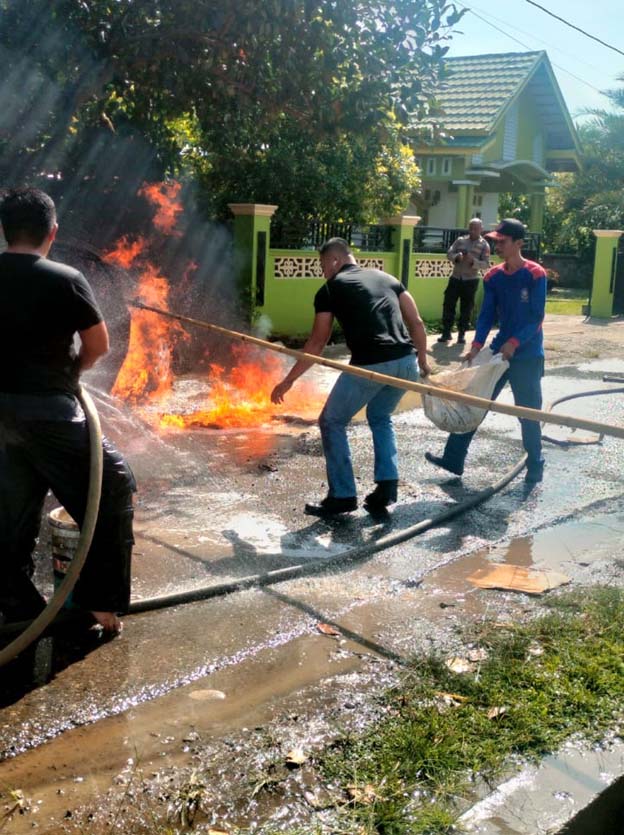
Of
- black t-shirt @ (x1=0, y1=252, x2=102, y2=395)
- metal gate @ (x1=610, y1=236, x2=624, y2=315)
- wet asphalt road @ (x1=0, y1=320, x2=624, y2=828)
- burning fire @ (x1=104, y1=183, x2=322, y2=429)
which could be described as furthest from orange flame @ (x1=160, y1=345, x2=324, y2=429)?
metal gate @ (x1=610, y1=236, x2=624, y2=315)

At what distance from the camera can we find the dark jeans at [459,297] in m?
15.2

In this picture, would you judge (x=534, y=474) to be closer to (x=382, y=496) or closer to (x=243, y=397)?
(x=382, y=496)

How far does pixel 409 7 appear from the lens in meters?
8.89

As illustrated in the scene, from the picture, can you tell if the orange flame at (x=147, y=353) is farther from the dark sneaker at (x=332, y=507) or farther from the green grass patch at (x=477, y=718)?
the green grass patch at (x=477, y=718)

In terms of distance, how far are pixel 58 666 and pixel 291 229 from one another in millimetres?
11408

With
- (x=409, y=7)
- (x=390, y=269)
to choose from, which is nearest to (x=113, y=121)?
(x=409, y=7)

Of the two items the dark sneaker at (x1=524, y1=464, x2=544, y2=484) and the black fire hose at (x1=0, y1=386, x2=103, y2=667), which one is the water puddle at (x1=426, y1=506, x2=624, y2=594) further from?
the black fire hose at (x1=0, y1=386, x2=103, y2=667)

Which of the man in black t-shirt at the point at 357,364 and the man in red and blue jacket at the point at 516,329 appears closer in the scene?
the man in black t-shirt at the point at 357,364

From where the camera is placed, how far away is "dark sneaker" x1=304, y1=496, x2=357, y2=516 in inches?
247

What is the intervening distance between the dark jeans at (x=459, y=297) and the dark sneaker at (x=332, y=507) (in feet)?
30.6

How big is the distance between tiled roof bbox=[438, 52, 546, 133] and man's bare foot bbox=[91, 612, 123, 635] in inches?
940

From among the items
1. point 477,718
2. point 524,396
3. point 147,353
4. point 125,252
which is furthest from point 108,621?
point 125,252

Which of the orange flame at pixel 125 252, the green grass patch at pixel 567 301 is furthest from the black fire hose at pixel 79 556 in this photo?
the green grass patch at pixel 567 301

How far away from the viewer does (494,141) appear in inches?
1086
